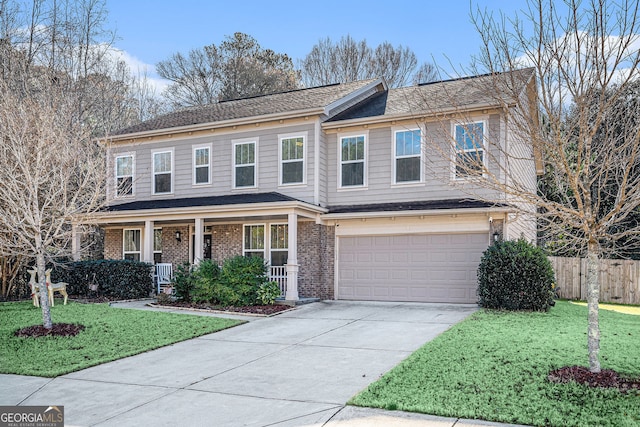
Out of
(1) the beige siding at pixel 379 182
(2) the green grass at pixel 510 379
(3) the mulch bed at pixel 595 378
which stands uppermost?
(1) the beige siding at pixel 379 182

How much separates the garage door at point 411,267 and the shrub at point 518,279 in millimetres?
1539

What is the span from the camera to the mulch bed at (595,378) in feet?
19.6

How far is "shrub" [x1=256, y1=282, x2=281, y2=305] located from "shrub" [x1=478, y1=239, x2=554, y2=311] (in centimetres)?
523

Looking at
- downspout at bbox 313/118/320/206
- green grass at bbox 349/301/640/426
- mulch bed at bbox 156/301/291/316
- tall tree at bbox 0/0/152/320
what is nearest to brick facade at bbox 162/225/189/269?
tall tree at bbox 0/0/152/320

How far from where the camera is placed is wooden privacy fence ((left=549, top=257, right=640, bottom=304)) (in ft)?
56.1

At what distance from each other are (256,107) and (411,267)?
744cm

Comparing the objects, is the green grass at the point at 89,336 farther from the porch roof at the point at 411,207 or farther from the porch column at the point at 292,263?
the porch roof at the point at 411,207

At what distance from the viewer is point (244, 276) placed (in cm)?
1394

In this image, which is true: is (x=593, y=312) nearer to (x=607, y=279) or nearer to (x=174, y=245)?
(x=607, y=279)

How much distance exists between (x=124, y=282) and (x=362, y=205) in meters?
7.17

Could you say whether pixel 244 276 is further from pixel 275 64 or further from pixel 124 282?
pixel 275 64

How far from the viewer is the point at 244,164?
16.8m

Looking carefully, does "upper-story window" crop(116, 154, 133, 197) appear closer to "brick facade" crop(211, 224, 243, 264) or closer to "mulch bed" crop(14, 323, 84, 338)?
"brick facade" crop(211, 224, 243, 264)

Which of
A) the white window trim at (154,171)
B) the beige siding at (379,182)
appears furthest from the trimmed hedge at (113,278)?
the beige siding at (379,182)
